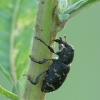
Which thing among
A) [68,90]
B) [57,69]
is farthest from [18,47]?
[68,90]

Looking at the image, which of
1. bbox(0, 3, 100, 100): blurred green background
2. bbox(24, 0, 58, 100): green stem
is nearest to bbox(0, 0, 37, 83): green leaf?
bbox(24, 0, 58, 100): green stem

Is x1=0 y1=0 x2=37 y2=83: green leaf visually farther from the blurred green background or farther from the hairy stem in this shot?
the blurred green background

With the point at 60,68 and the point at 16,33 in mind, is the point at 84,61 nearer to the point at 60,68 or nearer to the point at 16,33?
the point at 60,68

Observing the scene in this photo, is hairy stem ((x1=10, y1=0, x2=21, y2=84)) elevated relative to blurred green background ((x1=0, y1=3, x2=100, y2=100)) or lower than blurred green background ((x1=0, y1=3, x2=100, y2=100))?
elevated

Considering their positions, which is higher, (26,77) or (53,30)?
(53,30)

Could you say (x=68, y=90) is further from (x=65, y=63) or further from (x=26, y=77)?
(x=26, y=77)
